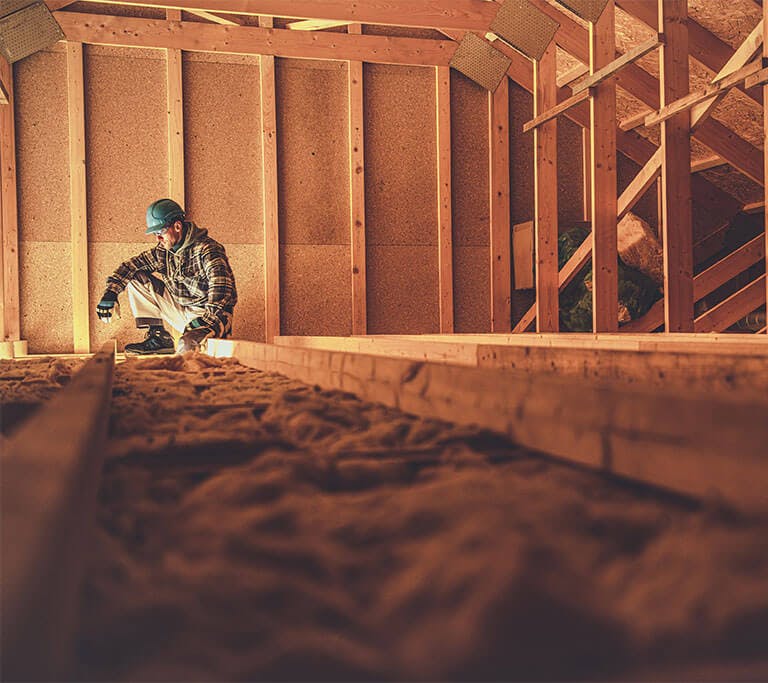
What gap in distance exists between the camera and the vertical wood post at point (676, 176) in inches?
122

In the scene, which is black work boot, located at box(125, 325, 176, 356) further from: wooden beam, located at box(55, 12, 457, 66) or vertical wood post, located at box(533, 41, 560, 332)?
vertical wood post, located at box(533, 41, 560, 332)

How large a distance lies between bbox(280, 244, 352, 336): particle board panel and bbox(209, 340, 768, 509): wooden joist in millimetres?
3694

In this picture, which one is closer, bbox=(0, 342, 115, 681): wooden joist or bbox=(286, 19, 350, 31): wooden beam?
bbox=(0, 342, 115, 681): wooden joist

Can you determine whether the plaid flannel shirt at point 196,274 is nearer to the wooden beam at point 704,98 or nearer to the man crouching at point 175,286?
the man crouching at point 175,286

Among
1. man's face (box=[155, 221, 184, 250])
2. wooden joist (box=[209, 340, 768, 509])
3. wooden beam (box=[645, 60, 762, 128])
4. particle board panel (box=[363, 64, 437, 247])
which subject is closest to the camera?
wooden joist (box=[209, 340, 768, 509])

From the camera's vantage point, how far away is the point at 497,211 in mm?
5020

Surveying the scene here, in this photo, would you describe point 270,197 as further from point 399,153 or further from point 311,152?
point 399,153

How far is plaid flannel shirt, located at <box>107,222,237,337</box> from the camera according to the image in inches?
149

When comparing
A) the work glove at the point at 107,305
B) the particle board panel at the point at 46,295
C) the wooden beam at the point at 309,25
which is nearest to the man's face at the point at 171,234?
the work glove at the point at 107,305

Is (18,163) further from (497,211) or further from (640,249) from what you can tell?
(640,249)

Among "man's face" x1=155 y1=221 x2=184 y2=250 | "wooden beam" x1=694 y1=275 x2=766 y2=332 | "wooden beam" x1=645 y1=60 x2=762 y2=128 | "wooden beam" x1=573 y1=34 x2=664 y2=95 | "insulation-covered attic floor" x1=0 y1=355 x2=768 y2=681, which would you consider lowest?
"insulation-covered attic floor" x1=0 y1=355 x2=768 y2=681

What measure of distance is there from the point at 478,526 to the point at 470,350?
125 cm

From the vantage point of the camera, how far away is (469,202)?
5156 mm

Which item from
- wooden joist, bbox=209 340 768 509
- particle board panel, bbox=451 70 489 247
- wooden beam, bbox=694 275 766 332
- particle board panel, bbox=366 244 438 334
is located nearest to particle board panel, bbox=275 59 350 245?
particle board panel, bbox=366 244 438 334
